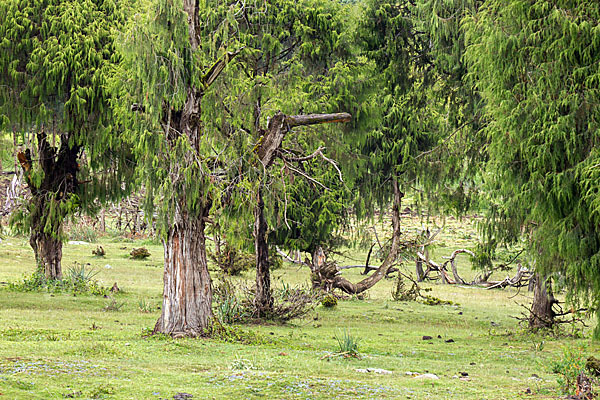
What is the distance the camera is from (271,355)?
11.0 meters

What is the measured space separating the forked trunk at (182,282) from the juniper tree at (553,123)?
579 cm

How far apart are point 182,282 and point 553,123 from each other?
6.91m

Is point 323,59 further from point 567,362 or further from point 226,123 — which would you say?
point 567,362

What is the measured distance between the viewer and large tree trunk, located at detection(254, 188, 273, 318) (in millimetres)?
16500

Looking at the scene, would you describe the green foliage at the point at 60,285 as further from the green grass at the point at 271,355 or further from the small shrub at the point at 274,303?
the small shrub at the point at 274,303

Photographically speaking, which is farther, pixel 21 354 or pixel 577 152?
pixel 577 152

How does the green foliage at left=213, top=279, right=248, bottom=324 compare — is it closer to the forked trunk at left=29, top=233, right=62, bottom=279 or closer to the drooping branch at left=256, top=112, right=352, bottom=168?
the drooping branch at left=256, top=112, right=352, bottom=168

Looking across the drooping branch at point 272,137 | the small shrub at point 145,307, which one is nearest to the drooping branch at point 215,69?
the drooping branch at point 272,137

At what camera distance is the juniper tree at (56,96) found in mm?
17734

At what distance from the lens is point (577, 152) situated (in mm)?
10984

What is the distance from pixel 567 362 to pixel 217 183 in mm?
6524

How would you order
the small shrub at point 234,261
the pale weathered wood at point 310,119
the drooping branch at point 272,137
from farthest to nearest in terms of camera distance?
1. the small shrub at point 234,261
2. the pale weathered wood at point 310,119
3. the drooping branch at point 272,137

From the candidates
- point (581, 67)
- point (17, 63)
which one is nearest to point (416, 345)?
point (581, 67)

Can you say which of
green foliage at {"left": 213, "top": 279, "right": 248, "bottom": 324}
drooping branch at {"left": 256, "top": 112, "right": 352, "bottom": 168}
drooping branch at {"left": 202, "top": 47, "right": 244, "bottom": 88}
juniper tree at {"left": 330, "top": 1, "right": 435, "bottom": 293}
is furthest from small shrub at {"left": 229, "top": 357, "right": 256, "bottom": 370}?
juniper tree at {"left": 330, "top": 1, "right": 435, "bottom": 293}
